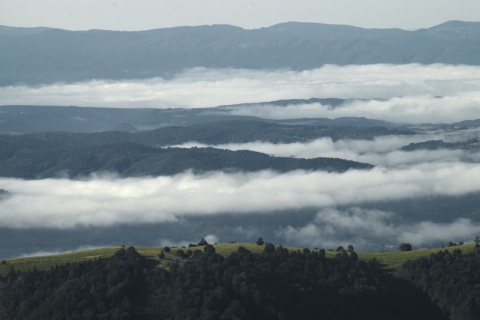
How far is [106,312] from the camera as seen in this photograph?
19112 cm

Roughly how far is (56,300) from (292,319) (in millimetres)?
38784

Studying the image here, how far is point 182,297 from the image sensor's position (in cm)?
19775

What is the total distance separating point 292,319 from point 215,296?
13307 mm

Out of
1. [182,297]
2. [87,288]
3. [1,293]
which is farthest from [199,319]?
[1,293]

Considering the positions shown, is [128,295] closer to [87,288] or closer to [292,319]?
[87,288]

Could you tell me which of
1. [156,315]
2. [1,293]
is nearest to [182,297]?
[156,315]

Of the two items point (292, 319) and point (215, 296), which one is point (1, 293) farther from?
point (292, 319)

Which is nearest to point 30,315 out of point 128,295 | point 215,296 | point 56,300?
point 56,300

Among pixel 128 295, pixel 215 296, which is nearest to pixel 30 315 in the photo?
pixel 128 295

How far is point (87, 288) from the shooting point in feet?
651

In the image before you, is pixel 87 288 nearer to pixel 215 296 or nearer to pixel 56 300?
pixel 56 300

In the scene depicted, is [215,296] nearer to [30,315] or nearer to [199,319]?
[199,319]

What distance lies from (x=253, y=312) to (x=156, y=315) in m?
16.4

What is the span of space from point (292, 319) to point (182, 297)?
1858cm
